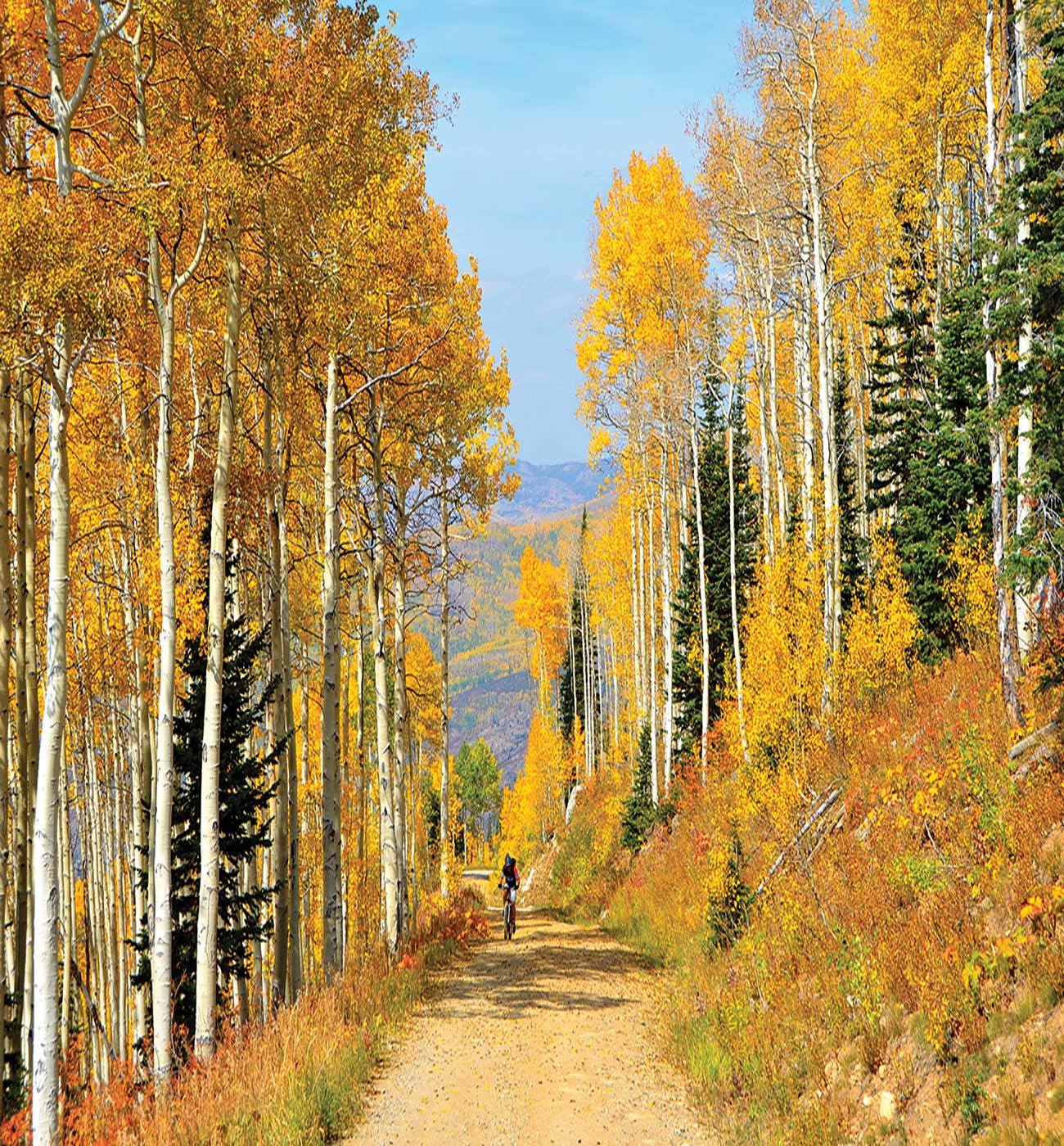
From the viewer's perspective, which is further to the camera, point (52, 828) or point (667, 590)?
point (667, 590)

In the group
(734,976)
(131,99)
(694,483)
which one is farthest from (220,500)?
(694,483)

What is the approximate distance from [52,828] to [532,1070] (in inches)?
191

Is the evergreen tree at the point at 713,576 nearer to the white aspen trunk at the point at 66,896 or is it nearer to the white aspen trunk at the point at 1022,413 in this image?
the white aspen trunk at the point at 1022,413

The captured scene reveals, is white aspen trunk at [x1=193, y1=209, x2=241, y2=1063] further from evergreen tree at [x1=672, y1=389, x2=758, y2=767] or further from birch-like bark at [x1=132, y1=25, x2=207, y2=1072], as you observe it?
evergreen tree at [x1=672, y1=389, x2=758, y2=767]

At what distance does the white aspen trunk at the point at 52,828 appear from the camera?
21.9 ft

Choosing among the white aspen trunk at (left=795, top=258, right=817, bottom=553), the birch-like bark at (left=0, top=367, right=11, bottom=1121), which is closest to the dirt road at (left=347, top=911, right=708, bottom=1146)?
the birch-like bark at (left=0, top=367, right=11, bottom=1121)

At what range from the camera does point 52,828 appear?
6871 millimetres

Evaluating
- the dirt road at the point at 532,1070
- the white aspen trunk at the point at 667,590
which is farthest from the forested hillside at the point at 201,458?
the white aspen trunk at the point at 667,590

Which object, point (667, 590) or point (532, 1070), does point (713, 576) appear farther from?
point (532, 1070)

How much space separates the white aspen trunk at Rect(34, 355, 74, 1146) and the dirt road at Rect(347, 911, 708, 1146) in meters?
2.27

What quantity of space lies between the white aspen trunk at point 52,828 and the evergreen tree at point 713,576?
662 inches

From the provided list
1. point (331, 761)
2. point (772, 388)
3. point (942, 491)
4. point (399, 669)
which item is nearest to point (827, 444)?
point (942, 491)

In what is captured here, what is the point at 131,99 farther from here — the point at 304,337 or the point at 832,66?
the point at 832,66

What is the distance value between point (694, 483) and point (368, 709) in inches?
785
